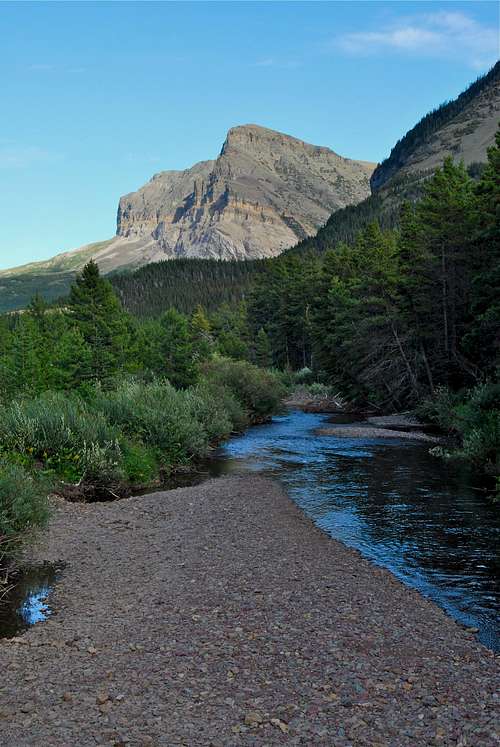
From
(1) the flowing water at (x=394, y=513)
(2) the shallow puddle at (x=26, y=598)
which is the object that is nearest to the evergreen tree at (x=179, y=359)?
(1) the flowing water at (x=394, y=513)

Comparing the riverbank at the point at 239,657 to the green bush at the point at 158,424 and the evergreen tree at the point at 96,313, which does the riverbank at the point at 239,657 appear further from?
the evergreen tree at the point at 96,313

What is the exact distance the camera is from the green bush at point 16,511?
35.6ft

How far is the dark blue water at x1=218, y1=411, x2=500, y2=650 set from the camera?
1126 centimetres

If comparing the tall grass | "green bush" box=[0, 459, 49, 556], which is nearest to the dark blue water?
the tall grass

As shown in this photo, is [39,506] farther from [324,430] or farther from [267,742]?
[324,430]

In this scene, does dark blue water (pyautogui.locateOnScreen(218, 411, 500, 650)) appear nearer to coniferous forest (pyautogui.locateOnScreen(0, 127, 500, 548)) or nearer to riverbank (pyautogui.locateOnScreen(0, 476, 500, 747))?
riverbank (pyautogui.locateOnScreen(0, 476, 500, 747))

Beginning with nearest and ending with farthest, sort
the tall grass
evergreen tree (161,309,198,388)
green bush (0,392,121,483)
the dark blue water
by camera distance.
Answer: the dark blue water
green bush (0,392,121,483)
the tall grass
evergreen tree (161,309,198,388)

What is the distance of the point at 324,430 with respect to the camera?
36.5 m

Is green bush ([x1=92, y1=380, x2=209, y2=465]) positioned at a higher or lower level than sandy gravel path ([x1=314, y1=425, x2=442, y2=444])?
higher

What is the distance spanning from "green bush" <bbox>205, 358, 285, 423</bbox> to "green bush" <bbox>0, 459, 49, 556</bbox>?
28.8m

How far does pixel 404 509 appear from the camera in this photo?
17125 mm

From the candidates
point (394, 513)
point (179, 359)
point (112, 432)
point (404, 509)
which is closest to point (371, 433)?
point (179, 359)

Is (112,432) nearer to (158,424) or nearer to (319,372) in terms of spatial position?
(158,424)

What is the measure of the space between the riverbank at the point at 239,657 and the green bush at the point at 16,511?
118 centimetres
